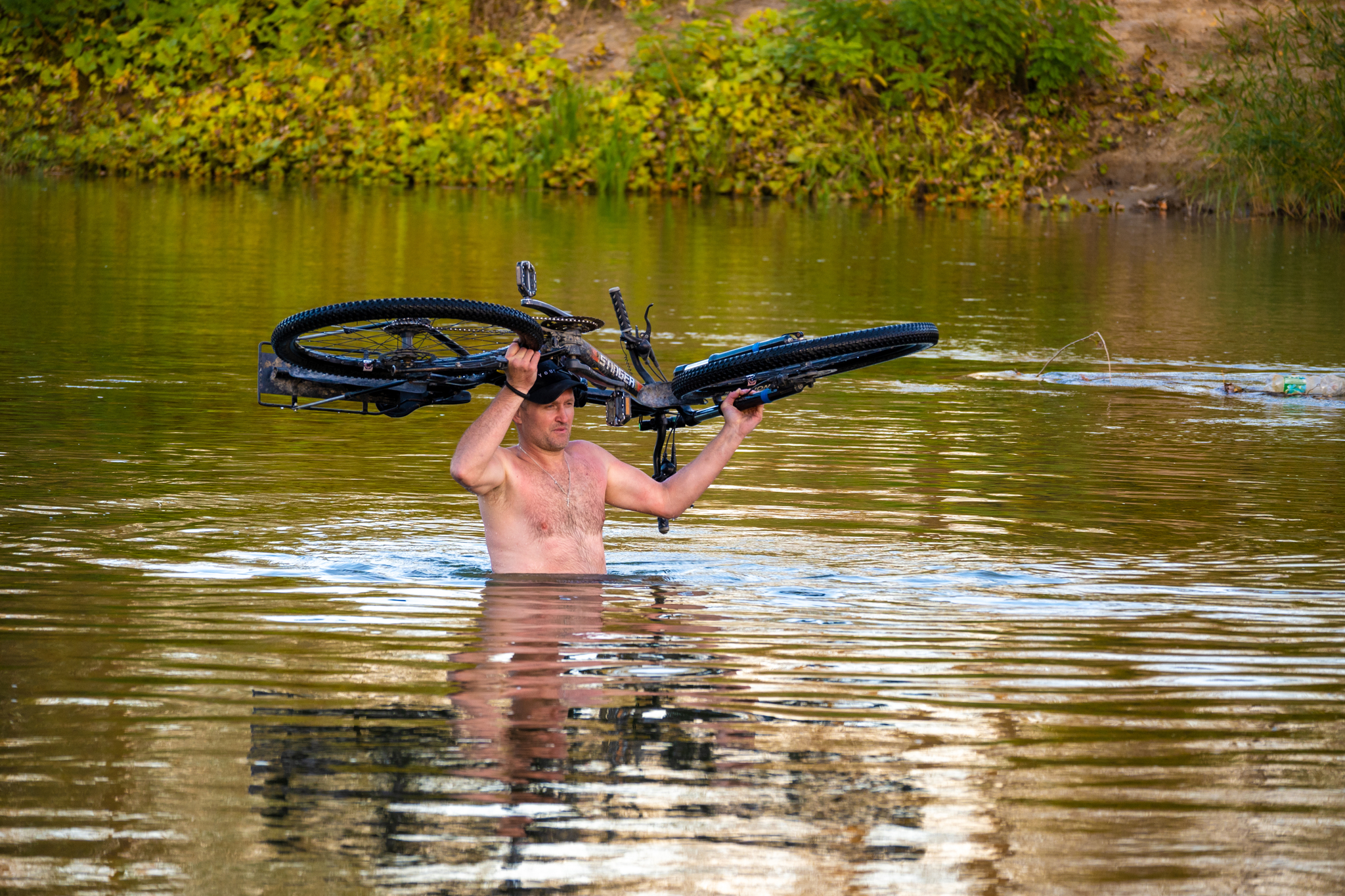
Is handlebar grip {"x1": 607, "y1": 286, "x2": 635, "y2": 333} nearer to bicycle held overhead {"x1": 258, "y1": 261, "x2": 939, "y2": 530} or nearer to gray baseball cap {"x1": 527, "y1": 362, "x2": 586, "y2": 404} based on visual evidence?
bicycle held overhead {"x1": 258, "y1": 261, "x2": 939, "y2": 530}

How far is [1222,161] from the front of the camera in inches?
1166

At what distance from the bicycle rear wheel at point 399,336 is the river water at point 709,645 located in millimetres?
878

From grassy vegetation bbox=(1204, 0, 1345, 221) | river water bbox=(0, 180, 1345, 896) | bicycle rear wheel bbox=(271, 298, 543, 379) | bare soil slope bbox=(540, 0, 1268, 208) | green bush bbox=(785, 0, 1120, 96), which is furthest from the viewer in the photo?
green bush bbox=(785, 0, 1120, 96)

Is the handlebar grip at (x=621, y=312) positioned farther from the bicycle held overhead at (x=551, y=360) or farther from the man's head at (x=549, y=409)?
the man's head at (x=549, y=409)

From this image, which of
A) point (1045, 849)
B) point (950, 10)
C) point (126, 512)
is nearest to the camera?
point (1045, 849)

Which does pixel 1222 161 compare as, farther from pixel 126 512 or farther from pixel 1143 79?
pixel 126 512

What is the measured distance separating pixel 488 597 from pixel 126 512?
91.3 inches

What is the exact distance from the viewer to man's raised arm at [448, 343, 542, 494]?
6.91 metres

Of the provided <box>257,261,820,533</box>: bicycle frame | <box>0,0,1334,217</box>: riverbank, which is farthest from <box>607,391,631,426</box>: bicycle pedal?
<box>0,0,1334,217</box>: riverbank

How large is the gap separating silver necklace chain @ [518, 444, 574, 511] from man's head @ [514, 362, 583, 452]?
0.07m

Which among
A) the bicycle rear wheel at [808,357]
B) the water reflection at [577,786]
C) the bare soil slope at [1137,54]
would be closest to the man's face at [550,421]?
the bicycle rear wheel at [808,357]

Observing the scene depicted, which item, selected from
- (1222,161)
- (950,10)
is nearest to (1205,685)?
(1222,161)

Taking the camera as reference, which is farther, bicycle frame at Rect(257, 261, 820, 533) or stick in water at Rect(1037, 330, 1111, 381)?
stick in water at Rect(1037, 330, 1111, 381)

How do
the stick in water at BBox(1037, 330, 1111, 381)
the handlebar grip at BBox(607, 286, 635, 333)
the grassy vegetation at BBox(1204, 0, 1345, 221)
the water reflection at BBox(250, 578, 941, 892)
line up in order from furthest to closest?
the grassy vegetation at BBox(1204, 0, 1345, 221) → the stick in water at BBox(1037, 330, 1111, 381) → the handlebar grip at BBox(607, 286, 635, 333) → the water reflection at BBox(250, 578, 941, 892)
